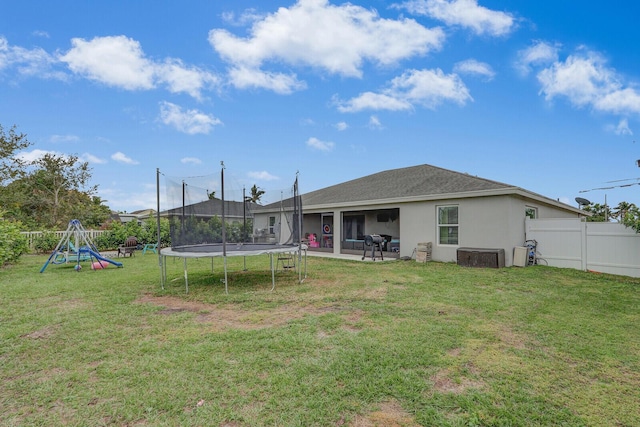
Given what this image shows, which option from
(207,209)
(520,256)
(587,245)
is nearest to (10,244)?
(207,209)

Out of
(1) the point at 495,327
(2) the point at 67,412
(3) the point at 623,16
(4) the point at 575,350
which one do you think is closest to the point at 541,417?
(4) the point at 575,350

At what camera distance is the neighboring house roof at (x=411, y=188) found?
9.44 m

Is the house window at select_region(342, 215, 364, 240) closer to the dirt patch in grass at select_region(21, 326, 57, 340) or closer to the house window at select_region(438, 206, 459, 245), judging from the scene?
the house window at select_region(438, 206, 459, 245)

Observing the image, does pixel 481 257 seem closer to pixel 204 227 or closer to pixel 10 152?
pixel 204 227

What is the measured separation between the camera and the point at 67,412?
7.13ft

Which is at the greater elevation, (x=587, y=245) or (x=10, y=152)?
(x=10, y=152)

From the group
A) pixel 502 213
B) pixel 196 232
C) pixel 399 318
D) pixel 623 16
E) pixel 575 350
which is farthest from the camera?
pixel 623 16

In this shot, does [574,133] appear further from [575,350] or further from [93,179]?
[93,179]

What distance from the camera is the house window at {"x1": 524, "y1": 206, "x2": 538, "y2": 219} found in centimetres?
1014

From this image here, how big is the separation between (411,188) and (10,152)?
22.1 m

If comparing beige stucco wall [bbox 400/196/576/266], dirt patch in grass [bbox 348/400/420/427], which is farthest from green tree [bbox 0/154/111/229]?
dirt patch in grass [bbox 348/400/420/427]

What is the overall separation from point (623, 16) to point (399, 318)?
502 inches

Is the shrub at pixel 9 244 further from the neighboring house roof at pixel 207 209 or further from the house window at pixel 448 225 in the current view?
the house window at pixel 448 225

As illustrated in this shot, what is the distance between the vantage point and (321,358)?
2.97 metres
